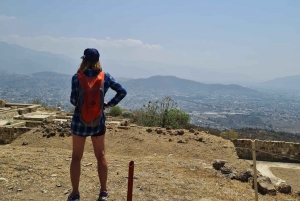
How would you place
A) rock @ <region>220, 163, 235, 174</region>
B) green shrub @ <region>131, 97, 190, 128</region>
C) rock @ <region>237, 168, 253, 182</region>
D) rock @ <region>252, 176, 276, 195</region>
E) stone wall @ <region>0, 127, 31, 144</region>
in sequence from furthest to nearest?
1. green shrub @ <region>131, 97, 190, 128</region>
2. stone wall @ <region>0, 127, 31, 144</region>
3. rock @ <region>220, 163, 235, 174</region>
4. rock @ <region>237, 168, 253, 182</region>
5. rock @ <region>252, 176, 276, 195</region>

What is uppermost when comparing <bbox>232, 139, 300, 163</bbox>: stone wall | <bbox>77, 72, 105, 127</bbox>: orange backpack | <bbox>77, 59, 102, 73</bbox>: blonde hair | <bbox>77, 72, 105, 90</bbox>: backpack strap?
<bbox>77, 59, 102, 73</bbox>: blonde hair

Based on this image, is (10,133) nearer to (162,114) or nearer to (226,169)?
(162,114)

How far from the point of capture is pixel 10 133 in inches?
466

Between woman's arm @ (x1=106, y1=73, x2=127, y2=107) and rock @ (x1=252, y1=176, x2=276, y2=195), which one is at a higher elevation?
woman's arm @ (x1=106, y1=73, x2=127, y2=107)

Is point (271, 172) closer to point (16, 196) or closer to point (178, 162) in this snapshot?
point (178, 162)

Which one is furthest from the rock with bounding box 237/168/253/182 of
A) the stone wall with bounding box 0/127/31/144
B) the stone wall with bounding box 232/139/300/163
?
the stone wall with bounding box 0/127/31/144

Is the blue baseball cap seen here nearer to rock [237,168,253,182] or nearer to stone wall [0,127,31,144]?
rock [237,168,253,182]

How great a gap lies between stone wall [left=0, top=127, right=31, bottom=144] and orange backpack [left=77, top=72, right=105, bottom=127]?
8.88 meters

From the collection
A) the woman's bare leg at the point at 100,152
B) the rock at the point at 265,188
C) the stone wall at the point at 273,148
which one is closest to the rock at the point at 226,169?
the rock at the point at 265,188

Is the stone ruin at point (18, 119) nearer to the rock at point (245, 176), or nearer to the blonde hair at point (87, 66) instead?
the rock at point (245, 176)

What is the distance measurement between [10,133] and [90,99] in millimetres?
9362

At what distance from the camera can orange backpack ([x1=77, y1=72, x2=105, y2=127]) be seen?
151 inches

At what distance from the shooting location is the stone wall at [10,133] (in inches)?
465

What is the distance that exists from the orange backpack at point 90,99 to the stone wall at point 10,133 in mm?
8885
